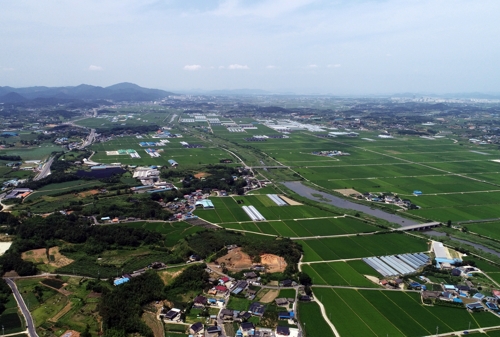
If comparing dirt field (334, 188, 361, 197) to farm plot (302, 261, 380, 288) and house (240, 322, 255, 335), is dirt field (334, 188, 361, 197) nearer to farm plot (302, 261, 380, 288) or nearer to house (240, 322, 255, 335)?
farm plot (302, 261, 380, 288)

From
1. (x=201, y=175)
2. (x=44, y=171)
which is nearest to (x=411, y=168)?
(x=201, y=175)

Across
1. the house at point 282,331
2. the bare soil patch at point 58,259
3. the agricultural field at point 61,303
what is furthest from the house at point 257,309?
the bare soil patch at point 58,259

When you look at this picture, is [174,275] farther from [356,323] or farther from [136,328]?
[356,323]

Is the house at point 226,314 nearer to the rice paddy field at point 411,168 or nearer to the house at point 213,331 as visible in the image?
the house at point 213,331

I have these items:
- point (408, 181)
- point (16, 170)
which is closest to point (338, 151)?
point (408, 181)

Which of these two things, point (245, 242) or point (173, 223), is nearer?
point (245, 242)

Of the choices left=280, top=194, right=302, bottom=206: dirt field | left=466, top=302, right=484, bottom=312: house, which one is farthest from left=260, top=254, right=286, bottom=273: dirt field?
left=280, top=194, right=302, bottom=206: dirt field

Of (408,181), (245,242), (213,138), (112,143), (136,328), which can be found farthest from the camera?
(213,138)
